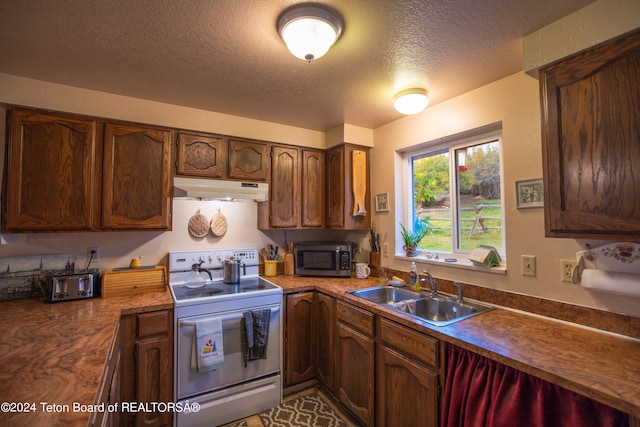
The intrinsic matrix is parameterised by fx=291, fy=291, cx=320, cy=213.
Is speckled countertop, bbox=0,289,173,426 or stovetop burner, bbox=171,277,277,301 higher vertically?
stovetop burner, bbox=171,277,277,301

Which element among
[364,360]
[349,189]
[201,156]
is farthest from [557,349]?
[201,156]

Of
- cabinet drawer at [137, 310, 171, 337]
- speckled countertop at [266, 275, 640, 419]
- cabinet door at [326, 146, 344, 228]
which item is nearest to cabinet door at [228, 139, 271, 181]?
cabinet door at [326, 146, 344, 228]

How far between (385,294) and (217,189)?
155cm

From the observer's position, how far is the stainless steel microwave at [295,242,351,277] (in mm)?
2641

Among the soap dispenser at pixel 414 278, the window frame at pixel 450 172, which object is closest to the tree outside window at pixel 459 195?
the window frame at pixel 450 172

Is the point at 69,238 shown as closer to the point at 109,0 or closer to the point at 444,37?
the point at 109,0

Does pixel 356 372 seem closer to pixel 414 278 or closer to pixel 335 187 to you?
pixel 414 278

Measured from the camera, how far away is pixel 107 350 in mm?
1229

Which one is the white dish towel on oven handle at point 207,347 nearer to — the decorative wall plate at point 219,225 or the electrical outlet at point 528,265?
the decorative wall plate at point 219,225

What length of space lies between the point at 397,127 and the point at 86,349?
8.27 ft

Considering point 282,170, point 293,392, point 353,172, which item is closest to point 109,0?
point 282,170

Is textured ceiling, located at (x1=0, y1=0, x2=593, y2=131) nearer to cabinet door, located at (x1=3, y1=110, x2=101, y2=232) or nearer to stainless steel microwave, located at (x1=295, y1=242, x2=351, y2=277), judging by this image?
cabinet door, located at (x1=3, y1=110, x2=101, y2=232)

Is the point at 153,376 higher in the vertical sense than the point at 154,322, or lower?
lower

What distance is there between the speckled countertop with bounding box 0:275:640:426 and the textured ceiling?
4.69 ft
